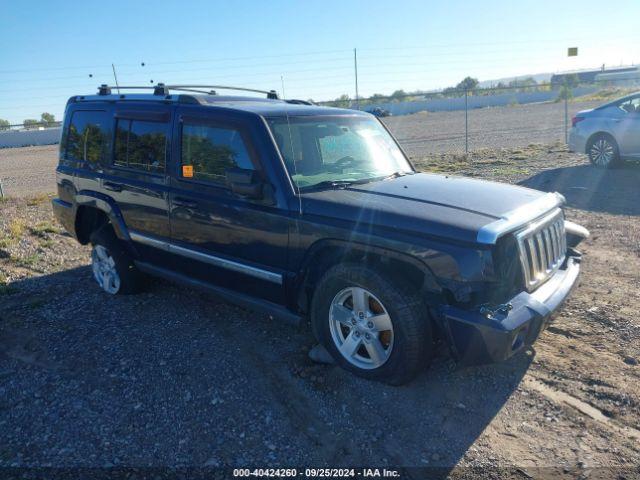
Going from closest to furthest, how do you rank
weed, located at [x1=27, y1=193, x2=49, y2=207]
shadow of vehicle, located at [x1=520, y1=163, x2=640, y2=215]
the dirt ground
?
the dirt ground
shadow of vehicle, located at [x1=520, y1=163, x2=640, y2=215]
weed, located at [x1=27, y1=193, x2=49, y2=207]

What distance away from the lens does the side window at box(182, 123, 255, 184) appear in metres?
4.16

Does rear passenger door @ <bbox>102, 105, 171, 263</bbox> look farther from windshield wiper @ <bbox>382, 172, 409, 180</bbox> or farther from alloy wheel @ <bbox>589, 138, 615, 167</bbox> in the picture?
alloy wheel @ <bbox>589, 138, 615, 167</bbox>

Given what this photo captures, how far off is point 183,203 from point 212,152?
1.70 ft

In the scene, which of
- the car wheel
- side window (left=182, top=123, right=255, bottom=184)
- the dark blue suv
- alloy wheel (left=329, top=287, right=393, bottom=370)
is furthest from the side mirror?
Answer: the car wheel

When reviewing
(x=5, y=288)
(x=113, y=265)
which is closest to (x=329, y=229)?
(x=113, y=265)

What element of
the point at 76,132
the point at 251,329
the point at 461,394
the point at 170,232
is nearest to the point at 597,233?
the point at 461,394

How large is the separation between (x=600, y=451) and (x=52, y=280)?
5.83 metres

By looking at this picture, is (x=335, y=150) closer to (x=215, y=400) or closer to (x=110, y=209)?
(x=215, y=400)

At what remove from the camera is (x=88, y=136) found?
557cm

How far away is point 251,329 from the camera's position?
4.68 metres

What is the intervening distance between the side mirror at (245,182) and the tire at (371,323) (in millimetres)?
805

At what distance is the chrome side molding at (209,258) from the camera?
404cm

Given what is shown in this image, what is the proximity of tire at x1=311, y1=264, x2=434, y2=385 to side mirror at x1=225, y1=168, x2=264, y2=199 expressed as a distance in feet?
2.64

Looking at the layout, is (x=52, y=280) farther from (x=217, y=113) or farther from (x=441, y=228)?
(x=441, y=228)
